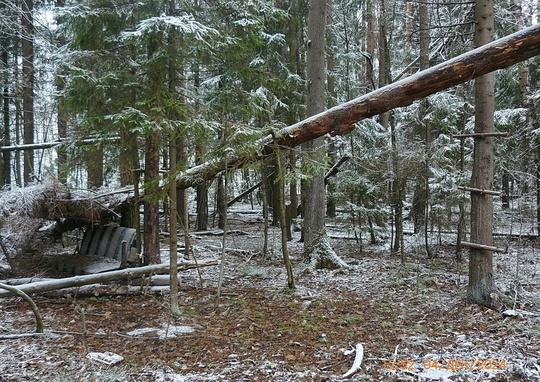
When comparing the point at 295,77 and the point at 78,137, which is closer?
the point at 78,137

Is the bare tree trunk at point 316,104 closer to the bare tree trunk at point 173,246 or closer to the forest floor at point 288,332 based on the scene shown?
the forest floor at point 288,332

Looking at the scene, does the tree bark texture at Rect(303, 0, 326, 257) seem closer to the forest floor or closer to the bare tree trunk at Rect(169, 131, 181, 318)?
the forest floor

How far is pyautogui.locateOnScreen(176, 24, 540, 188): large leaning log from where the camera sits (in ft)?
17.3

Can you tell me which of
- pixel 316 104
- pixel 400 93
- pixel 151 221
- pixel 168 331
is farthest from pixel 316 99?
pixel 168 331

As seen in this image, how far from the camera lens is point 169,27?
5.40 meters

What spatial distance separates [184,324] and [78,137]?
3818 mm

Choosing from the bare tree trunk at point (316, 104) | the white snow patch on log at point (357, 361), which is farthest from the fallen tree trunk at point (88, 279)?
the white snow patch on log at point (357, 361)

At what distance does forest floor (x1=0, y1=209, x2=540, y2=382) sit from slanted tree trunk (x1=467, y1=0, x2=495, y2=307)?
1.42ft

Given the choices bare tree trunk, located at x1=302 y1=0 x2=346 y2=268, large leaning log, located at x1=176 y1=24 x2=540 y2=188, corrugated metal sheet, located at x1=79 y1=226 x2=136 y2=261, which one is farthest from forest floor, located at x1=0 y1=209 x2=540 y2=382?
large leaning log, located at x1=176 y1=24 x2=540 y2=188

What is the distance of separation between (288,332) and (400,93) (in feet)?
12.5

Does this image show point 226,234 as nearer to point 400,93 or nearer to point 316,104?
point 400,93

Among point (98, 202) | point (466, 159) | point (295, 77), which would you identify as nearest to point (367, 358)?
point (98, 202)

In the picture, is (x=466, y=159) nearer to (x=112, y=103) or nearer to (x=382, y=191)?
(x=382, y=191)

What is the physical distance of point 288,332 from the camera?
5.48 m
